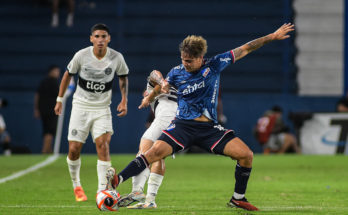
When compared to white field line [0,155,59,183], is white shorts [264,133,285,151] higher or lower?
lower

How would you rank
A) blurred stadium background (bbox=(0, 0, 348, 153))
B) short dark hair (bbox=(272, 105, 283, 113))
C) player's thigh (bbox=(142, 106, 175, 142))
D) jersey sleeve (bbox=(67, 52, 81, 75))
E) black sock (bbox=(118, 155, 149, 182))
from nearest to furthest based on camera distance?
1. black sock (bbox=(118, 155, 149, 182))
2. player's thigh (bbox=(142, 106, 175, 142))
3. jersey sleeve (bbox=(67, 52, 81, 75))
4. short dark hair (bbox=(272, 105, 283, 113))
5. blurred stadium background (bbox=(0, 0, 348, 153))

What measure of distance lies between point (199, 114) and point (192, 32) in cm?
1388

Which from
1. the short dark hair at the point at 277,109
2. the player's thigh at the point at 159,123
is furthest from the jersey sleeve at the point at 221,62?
the short dark hair at the point at 277,109

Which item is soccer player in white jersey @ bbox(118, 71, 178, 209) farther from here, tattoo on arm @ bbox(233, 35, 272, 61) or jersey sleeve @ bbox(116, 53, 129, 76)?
tattoo on arm @ bbox(233, 35, 272, 61)

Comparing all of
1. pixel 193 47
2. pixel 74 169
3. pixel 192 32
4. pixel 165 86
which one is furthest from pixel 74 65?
pixel 192 32

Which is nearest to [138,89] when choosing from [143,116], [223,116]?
[143,116]

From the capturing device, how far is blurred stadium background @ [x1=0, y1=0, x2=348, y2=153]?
2022 cm

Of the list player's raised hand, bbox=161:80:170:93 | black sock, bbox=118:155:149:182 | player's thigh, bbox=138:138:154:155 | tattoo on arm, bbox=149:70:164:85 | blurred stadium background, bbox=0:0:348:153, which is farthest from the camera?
blurred stadium background, bbox=0:0:348:153

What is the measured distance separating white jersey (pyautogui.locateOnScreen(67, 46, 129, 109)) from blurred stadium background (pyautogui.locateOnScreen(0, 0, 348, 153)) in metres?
11.0

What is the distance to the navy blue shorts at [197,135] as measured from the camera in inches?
277

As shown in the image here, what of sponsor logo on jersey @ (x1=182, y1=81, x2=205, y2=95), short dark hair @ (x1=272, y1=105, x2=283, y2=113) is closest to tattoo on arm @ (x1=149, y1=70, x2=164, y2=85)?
sponsor logo on jersey @ (x1=182, y1=81, x2=205, y2=95)

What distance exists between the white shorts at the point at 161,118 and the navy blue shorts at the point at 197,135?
0.68 metres

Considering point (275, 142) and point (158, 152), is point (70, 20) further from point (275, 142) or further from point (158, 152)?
point (158, 152)

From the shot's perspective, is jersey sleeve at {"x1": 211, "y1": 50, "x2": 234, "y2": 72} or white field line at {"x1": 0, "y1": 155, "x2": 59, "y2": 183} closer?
jersey sleeve at {"x1": 211, "y1": 50, "x2": 234, "y2": 72}
